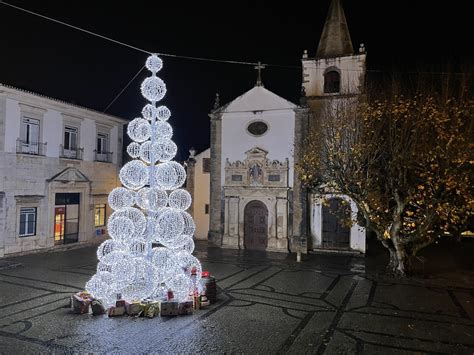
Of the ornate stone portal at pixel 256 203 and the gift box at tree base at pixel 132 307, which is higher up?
the ornate stone portal at pixel 256 203

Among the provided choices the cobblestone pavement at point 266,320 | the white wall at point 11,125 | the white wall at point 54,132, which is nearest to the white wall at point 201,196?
the white wall at point 54,132

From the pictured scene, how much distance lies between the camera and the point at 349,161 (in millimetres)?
16031

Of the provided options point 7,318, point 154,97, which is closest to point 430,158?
point 154,97

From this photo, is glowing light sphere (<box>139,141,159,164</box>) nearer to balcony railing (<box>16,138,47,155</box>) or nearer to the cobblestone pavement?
the cobblestone pavement

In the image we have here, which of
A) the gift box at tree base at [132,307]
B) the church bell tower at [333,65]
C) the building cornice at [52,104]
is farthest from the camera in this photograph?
the church bell tower at [333,65]

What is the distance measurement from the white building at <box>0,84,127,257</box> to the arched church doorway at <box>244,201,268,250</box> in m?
9.54

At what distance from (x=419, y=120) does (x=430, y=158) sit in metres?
1.53

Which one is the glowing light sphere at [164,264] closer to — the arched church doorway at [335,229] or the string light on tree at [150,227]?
the string light on tree at [150,227]

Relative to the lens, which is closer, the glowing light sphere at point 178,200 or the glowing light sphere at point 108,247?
the glowing light sphere at point 108,247

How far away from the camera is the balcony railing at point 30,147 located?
19766mm

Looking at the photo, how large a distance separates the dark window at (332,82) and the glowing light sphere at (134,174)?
15.7 meters

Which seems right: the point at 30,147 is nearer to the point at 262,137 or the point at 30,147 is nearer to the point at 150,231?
the point at 150,231

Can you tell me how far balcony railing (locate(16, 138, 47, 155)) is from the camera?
19766 mm

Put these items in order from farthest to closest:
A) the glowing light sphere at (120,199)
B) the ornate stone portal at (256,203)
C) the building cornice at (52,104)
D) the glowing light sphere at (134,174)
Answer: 1. the ornate stone portal at (256,203)
2. the building cornice at (52,104)
3. the glowing light sphere at (120,199)
4. the glowing light sphere at (134,174)
